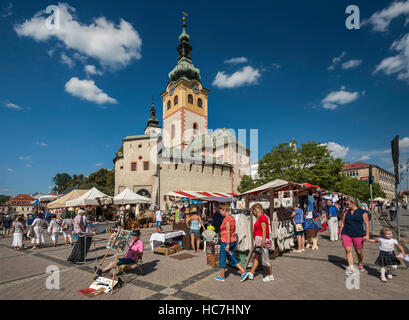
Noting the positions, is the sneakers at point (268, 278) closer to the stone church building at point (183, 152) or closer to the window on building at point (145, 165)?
the stone church building at point (183, 152)

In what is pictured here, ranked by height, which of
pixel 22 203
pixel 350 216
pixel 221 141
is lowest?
pixel 22 203

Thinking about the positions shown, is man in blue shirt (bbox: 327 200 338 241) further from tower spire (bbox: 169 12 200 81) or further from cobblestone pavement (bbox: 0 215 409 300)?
tower spire (bbox: 169 12 200 81)

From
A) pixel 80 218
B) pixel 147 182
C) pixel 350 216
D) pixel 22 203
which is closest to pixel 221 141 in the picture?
pixel 147 182

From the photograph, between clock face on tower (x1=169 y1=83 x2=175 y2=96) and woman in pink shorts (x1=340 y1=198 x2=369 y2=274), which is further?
clock face on tower (x1=169 y1=83 x2=175 y2=96)

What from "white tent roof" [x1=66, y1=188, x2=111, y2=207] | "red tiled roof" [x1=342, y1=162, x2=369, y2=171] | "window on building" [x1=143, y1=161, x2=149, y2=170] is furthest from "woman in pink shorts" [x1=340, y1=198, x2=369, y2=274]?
"red tiled roof" [x1=342, y1=162, x2=369, y2=171]

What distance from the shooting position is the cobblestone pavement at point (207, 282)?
4633mm

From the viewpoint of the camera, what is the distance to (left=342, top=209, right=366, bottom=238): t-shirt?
5445 mm

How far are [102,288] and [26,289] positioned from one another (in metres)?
1.94

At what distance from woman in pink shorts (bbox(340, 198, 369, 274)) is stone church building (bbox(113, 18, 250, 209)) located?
24.1 meters

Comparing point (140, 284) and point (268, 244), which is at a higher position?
point (268, 244)
